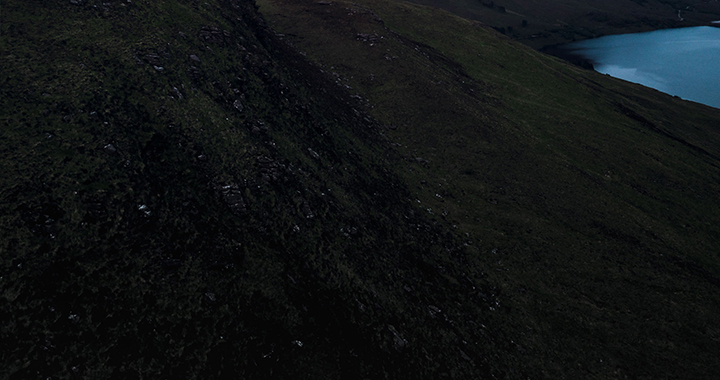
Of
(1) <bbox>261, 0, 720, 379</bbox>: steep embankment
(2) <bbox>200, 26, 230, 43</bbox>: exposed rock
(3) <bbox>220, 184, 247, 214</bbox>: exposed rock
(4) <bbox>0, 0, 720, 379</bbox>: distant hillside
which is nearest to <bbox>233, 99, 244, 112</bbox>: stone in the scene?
(4) <bbox>0, 0, 720, 379</bbox>: distant hillside

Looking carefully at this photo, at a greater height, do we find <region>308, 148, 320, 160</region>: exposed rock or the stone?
the stone

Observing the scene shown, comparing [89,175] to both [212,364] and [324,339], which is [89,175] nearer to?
[212,364]

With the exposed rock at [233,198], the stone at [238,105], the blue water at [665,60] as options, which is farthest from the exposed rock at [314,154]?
the blue water at [665,60]

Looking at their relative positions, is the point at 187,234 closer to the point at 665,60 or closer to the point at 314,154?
the point at 314,154

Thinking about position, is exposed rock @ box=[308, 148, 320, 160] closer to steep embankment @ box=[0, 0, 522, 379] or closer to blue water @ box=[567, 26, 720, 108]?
steep embankment @ box=[0, 0, 522, 379]

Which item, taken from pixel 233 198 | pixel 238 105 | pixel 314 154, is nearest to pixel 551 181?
pixel 314 154

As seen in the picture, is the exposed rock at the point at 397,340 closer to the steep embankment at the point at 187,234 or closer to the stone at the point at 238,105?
the steep embankment at the point at 187,234

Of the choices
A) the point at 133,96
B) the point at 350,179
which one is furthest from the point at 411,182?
the point at 133,96
